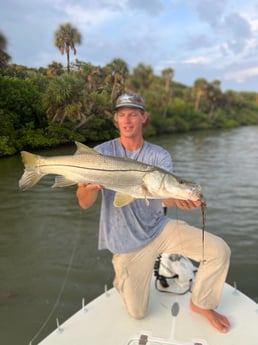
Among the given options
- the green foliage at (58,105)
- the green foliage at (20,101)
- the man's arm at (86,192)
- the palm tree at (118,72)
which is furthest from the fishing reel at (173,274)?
the palm tree at (118,72)

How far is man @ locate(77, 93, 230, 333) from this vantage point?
3512mm

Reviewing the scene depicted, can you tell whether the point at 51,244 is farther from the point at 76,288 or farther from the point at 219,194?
the point at 219,194

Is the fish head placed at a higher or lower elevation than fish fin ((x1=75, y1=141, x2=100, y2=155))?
lower

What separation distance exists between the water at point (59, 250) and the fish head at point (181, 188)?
9.43ft

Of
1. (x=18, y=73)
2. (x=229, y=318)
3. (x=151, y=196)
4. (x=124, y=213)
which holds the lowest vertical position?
(x=229, y=318)

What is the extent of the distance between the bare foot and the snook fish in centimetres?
131

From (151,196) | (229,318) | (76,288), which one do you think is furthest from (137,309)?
(76,288)

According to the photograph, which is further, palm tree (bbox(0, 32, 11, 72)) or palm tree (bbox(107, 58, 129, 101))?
palm tree (bbox(107, 58, 129, 101))

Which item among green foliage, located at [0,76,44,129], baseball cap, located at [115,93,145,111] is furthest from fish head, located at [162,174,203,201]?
green foliage, located at [0,76,44,129]

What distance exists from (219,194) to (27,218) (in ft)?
20.9

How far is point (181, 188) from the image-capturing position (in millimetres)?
2846

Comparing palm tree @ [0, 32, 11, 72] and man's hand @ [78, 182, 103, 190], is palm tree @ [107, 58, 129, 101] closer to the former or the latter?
palm tree @ [0, 32, 11, 72]

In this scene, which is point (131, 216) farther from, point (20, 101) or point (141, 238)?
point (20, 101)

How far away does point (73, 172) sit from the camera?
3.11 meters
